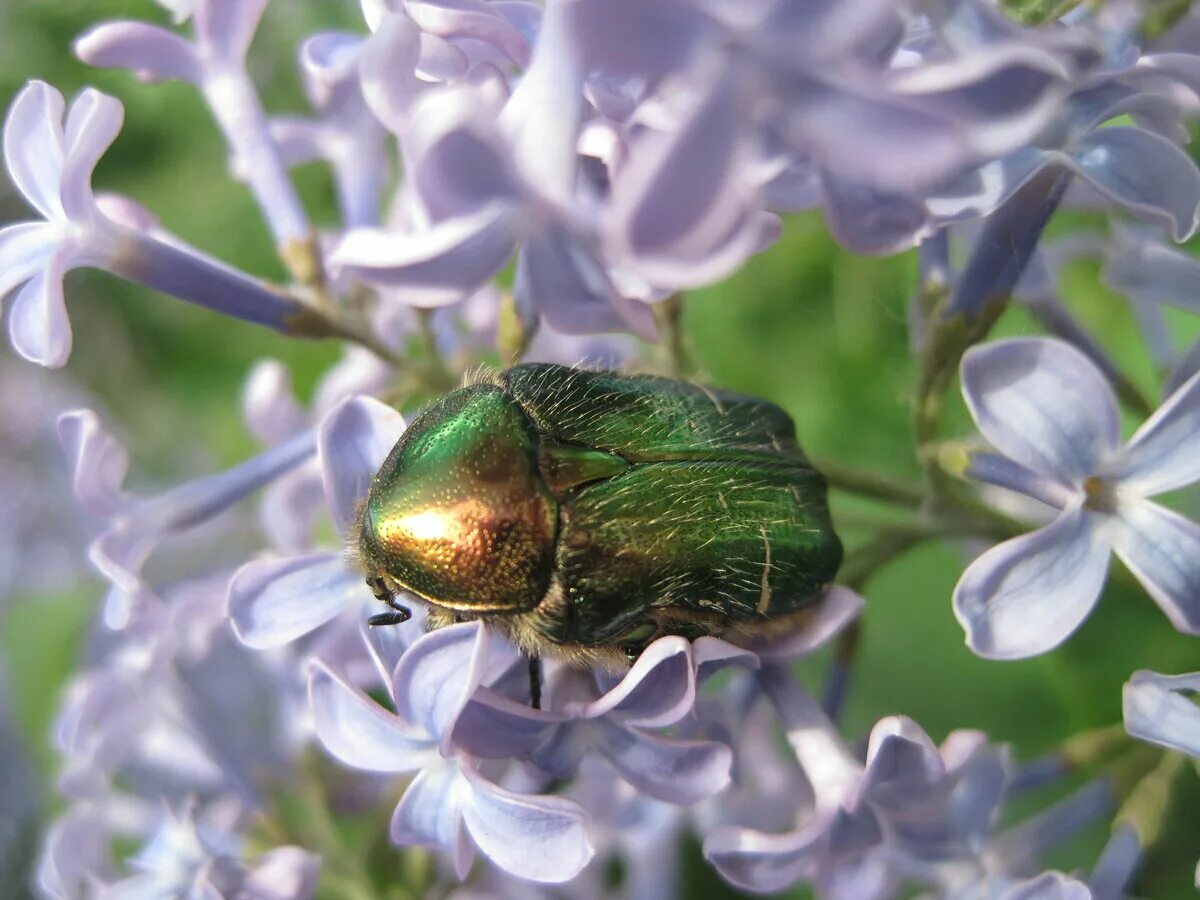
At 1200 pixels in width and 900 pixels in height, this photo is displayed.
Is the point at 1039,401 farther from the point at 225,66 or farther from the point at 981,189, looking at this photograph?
the point at 225,66

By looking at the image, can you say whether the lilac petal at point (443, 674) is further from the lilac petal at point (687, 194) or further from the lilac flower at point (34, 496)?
the lilac flower at point (34, 496)

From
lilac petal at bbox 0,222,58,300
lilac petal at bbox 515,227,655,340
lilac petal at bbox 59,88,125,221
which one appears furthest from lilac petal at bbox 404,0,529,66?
lilac petal at bbox 0,222,58,300

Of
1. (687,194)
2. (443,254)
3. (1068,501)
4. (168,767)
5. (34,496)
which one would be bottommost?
(34,496)

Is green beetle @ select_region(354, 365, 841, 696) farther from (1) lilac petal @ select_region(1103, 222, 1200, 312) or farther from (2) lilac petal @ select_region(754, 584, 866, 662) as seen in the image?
(1) lilac petal @ select_region(1103, 222, 1200, 312)

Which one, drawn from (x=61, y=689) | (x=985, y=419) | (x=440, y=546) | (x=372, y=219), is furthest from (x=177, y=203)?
(x=985, y=419)

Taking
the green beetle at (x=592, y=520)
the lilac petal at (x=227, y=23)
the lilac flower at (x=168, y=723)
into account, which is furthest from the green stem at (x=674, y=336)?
the lilac flower at (x=168, y=723)

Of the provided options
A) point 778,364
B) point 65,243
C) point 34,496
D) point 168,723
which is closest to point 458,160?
point 65,243
